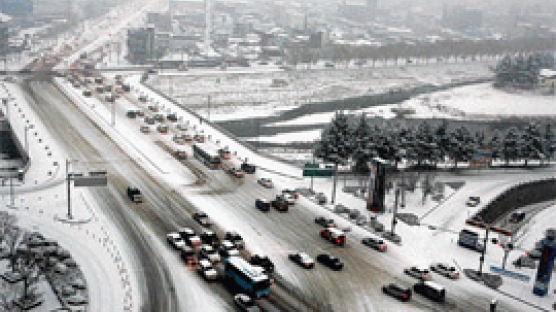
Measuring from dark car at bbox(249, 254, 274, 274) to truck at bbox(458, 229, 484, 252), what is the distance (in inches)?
676

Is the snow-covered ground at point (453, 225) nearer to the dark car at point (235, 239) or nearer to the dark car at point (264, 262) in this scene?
the dark car at point (264, 262)

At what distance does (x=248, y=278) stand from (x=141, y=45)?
122 metres

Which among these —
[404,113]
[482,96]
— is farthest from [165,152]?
[482,96]

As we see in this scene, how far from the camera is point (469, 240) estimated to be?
4731cm

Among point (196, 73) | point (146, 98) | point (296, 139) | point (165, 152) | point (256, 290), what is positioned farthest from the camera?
point (196, 73)

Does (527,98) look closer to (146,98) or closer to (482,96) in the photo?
(482,96)

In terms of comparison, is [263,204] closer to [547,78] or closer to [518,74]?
[518,74]

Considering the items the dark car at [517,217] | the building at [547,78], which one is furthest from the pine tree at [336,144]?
the building at [547,78]

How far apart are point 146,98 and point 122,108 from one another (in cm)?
862

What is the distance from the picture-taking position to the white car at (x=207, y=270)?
38.5 metres

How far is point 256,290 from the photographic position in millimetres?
36250

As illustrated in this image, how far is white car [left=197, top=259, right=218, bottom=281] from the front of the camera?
38500 mm

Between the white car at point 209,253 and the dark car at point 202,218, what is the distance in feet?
17.4

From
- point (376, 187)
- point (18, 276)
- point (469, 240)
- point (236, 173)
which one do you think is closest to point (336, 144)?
point (376, 187)
